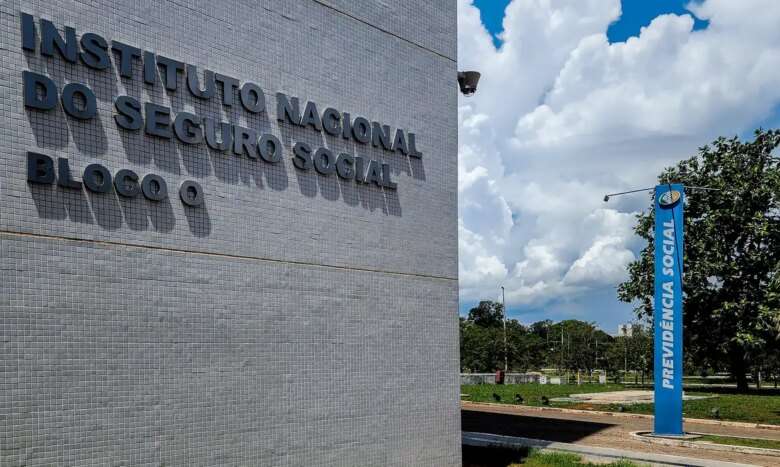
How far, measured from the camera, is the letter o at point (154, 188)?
9859mm

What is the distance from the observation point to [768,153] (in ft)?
125

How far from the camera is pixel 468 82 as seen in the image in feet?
50.3

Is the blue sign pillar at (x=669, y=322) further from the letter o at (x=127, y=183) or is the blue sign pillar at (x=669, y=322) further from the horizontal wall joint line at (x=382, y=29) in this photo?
the letter o at (x=127, y=183)

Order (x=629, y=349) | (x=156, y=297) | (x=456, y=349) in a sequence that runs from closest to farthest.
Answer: (x=156, y=297) < (x=456, y=349) < (x=629, y=349)

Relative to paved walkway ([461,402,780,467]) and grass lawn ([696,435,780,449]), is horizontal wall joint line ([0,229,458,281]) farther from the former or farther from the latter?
grass lawn ([696,435,780,449])

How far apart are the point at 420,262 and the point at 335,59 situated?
3774 mm

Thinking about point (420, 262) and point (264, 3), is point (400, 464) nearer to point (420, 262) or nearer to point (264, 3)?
point (420, 262)

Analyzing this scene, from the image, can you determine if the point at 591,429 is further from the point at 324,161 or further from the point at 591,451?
the point at 324,161

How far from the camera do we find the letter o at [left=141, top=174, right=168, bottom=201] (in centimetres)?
986

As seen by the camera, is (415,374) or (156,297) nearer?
(156,297)

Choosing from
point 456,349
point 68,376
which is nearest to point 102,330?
point 68,376

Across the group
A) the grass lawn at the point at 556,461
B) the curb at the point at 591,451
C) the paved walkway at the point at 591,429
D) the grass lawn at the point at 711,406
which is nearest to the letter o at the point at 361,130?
the grass lawn at the point at 556,461

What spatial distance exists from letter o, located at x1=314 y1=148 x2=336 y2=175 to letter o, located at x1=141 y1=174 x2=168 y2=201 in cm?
272

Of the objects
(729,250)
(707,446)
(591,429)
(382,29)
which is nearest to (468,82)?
(382,29)
